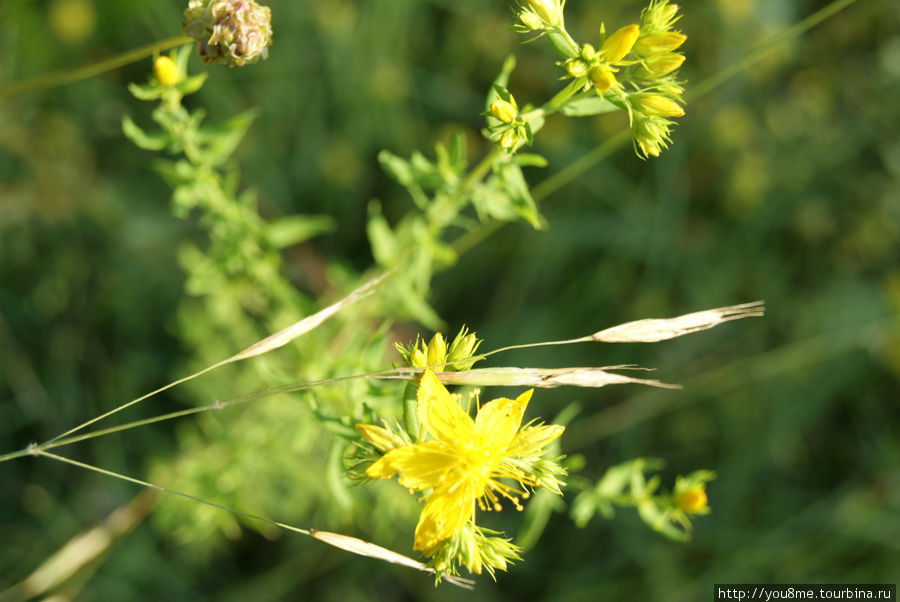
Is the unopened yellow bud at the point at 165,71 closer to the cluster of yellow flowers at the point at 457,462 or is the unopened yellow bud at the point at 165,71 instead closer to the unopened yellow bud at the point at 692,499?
the cluster of yellow flowers at the point at 457,462

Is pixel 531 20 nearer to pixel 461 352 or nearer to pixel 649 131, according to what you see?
pixel 649 131

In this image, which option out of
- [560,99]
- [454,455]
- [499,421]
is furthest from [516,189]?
[454,455]

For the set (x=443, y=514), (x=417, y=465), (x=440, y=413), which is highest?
(x=440, y=413)

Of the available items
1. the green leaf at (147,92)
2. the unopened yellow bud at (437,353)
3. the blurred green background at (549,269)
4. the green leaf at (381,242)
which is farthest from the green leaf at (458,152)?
the blurred green background at (549,269)

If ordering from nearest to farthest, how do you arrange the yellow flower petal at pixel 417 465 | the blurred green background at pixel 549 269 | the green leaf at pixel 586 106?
the yellow flower petal at pixel 417 465 < the green leaf at pixel 586 106 < the blurred green background at pixel 549 269

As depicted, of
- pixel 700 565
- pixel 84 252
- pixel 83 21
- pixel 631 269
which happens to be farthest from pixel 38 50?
pixel 700 565

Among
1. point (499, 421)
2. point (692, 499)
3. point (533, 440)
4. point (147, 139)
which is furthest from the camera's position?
point (692, 499)

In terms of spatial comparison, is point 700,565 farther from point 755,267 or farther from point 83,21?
point 83,21
